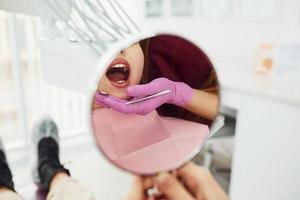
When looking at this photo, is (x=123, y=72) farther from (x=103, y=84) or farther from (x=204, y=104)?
(x=204, y=104)

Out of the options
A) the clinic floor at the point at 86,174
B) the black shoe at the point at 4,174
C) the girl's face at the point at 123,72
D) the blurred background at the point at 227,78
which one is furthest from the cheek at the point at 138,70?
the black shoe at the point at 4,174

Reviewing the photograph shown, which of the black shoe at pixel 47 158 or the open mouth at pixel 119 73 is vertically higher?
the open mouth at pixel 119 73

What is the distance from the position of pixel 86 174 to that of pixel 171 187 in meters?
0.26

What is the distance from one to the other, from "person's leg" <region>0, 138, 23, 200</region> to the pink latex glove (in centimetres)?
34

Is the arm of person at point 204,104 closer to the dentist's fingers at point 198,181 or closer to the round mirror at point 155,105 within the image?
the round mirror at point 155,105

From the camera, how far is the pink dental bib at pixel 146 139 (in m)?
0.76

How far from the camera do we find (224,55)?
2.97 ft

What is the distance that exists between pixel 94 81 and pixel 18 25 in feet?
0.81

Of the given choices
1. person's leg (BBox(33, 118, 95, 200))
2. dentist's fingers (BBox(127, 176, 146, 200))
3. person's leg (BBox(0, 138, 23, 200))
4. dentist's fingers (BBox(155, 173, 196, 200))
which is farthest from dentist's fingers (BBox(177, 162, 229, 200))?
person's leg (BBox(0, 138, 23, 200))

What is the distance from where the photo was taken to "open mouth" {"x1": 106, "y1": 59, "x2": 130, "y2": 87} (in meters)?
0.72

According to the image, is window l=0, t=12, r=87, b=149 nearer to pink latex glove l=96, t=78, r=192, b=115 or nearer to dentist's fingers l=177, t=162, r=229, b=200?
pink latex glove l=96, t=78, r=192, b=115

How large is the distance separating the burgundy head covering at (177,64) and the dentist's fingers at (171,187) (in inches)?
7.6

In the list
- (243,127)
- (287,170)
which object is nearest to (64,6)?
(243,127)

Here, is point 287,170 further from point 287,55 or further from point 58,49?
point 58,49
